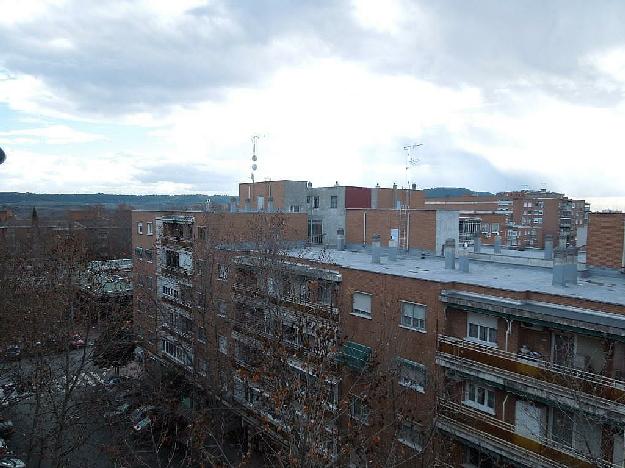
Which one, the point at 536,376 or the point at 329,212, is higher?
the point at 329,212

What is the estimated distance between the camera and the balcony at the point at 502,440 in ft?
41.2

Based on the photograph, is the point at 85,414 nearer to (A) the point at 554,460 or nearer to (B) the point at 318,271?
(B) the point at 318,271

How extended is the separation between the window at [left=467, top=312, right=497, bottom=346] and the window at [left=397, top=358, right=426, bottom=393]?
2.03m

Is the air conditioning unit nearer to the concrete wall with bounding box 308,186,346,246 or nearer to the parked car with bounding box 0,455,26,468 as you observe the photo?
the concrete wall with bounding box 308,186,346,246

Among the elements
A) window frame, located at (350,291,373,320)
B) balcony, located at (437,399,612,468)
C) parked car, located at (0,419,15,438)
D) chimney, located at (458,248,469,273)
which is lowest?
parked car, located at (0,419,15,438)

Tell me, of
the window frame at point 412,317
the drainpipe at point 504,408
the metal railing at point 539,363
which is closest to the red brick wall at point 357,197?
the window frame at point 412,317

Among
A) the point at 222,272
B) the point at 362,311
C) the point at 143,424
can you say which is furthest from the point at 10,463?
the point at 362,311

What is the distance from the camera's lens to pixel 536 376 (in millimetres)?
13047

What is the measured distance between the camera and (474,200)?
→ 81812 mm

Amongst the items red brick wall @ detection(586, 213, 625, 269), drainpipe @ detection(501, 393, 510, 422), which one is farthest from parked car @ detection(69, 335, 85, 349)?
red brick wall @ detection(586, 213, 625, 269)

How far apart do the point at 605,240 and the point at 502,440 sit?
27.1 ft

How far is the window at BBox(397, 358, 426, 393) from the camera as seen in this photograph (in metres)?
16.0

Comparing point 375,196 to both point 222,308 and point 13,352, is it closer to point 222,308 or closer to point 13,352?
point 222,308

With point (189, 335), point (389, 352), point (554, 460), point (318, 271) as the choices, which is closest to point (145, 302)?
point (189, 335)
